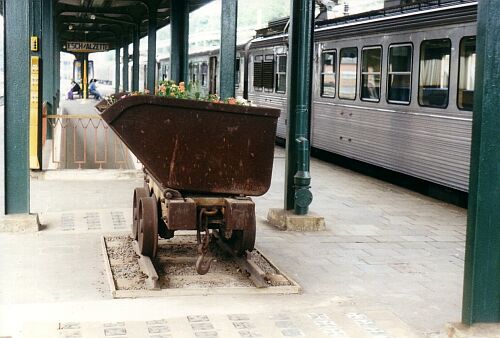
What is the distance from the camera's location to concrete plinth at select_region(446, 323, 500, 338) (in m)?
4.77

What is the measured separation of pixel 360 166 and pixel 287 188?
6.47 m

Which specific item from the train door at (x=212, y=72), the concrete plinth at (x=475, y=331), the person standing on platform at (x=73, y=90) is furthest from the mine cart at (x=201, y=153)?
the person standing on platform at (x=73, y=90)

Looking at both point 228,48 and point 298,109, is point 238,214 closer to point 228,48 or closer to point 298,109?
point 298,109

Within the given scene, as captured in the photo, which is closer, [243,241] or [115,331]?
[115,331]

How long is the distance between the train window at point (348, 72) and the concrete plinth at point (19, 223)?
7294 millimetres

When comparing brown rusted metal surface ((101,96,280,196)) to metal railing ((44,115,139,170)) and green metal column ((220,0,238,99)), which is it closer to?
green metal column ((220,0,238,99))

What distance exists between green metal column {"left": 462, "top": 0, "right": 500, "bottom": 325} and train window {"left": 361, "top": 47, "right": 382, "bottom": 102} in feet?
26.4

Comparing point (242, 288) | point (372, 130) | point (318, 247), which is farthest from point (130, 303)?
point (372, 130)

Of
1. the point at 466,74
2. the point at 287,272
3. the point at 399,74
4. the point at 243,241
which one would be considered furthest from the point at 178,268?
the point at 399,74

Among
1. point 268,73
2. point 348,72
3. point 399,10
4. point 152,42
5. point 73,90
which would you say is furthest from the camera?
point 73,90

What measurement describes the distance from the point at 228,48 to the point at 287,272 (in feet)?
11.5

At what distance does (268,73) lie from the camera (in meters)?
18.7

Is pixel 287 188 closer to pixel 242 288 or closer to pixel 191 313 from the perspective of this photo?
pixel 242 288

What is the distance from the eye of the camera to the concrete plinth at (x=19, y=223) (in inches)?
320
